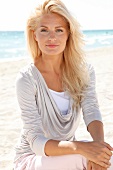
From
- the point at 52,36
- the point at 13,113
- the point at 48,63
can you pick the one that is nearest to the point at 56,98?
the point at 48,63

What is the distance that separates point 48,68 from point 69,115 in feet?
1.19

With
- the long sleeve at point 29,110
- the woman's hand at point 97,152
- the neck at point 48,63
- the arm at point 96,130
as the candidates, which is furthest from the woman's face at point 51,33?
the woman's hand at point 97,152

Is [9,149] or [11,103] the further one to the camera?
[11,103]

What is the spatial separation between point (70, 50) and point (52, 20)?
11.9 inches

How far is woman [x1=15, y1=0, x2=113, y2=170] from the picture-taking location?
6.95 feet

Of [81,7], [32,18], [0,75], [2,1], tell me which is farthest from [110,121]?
[81,7]

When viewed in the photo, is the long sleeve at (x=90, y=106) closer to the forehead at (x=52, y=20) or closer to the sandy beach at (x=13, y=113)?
the forehead at (x=52, y=20)

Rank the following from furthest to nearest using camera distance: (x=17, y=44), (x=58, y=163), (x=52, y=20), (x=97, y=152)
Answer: (x=17, y=44) → (x=52, y=20) → (x=58, y=163) → (x=97, y=152)

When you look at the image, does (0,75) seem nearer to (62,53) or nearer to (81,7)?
(62,53)

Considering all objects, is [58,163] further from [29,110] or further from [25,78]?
[25,78]

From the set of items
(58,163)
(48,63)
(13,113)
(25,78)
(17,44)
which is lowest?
(58,163)

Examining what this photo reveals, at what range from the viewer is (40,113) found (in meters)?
2.39

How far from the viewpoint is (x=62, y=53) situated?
8.32 feet

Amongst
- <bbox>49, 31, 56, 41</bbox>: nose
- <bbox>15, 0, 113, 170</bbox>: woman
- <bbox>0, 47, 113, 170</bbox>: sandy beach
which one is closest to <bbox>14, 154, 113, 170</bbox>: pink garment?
<bbox>15, 0, 113, 170</bbox>: woman
